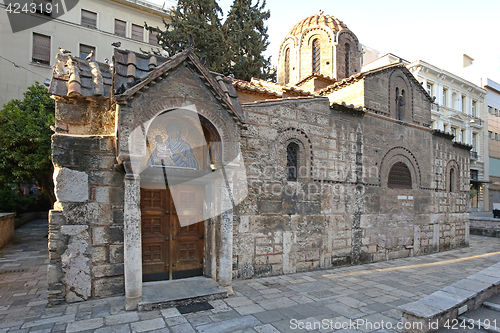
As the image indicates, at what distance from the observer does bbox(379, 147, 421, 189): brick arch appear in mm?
9419

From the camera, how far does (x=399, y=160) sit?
1001 cm

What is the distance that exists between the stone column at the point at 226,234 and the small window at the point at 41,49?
18924mm

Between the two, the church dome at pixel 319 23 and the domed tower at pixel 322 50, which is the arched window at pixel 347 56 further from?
the church dome at pixel 319 23

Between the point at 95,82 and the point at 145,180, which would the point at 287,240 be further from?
the point at 95,82

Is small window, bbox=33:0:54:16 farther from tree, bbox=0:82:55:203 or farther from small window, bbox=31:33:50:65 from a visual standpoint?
tree, bbox=0:82:55:203

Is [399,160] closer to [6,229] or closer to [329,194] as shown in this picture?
[329,194]

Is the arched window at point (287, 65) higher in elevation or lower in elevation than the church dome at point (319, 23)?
lower

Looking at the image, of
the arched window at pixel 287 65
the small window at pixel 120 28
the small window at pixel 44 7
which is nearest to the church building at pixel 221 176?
the arched window at pixel 287 65

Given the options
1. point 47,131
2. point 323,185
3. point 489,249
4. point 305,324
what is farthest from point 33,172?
point 489,249

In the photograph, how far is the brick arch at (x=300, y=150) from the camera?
23.9ft

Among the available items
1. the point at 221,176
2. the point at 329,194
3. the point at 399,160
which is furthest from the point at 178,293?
the point at 399,160

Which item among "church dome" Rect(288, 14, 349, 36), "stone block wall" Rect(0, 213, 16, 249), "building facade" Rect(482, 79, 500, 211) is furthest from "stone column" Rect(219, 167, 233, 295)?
"building facade" Rect(482, 79, 500, 211)

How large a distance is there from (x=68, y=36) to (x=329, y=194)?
19889mm

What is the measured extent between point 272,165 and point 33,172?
32.2 feet
